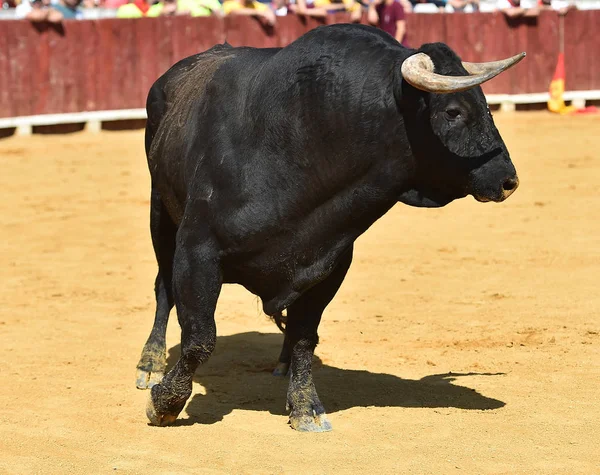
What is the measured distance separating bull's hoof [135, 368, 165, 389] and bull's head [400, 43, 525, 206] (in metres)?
1.88

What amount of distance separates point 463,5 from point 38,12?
20.8ft

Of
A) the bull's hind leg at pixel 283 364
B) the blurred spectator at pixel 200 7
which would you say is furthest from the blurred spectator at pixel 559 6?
the bull's hind leg at pixel 283 364

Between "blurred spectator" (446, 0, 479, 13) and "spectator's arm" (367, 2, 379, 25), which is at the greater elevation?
"spectator's arm" (367, 2, 379, 25)

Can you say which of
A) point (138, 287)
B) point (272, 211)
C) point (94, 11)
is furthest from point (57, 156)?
point (272, 211)

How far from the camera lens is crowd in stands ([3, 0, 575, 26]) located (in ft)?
49.6

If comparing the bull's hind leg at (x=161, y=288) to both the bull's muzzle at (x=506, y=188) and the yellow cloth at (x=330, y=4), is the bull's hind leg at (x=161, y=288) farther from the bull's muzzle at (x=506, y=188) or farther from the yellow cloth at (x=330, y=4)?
the yellow cloth at (x=330, y=4)

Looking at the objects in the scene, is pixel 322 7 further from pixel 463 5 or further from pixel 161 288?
pixel 161 288

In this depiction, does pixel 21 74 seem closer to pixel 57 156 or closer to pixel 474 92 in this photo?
pixel 57 156

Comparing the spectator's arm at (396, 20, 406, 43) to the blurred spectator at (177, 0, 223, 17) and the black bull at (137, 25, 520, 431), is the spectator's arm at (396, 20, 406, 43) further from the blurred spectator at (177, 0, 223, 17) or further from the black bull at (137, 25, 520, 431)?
the black bull at (137, 25, 520, 431)

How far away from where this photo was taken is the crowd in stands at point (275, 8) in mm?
15133

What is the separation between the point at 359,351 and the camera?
6.64 m

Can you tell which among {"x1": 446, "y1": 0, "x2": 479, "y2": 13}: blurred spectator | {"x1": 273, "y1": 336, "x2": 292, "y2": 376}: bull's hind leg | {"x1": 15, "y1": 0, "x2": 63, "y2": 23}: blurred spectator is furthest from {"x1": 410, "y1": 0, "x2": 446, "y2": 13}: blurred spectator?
{"x1": 273, "y1": 336, "x2": 292, "y2": 376}: bull's hind leg

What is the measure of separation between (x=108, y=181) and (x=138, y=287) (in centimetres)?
438

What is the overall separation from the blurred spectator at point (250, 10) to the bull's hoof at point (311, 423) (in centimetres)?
1167
